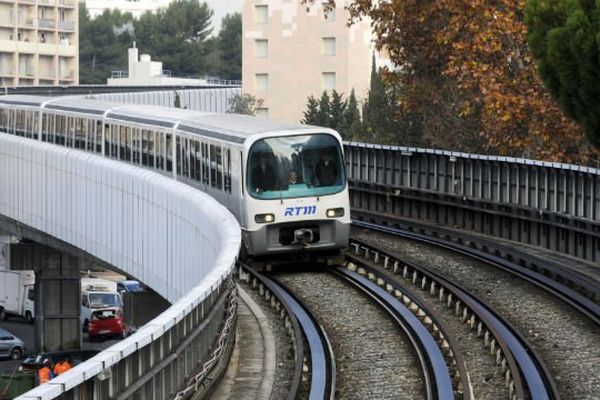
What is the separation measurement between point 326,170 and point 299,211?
885mm

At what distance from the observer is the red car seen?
54.1 meters

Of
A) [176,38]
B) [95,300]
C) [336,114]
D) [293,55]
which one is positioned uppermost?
[176,38]

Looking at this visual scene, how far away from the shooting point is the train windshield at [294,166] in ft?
84.2

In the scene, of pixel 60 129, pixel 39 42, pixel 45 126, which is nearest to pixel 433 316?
pixel 60 129

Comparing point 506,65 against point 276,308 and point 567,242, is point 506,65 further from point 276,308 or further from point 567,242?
point 276,308

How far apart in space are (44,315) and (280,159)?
74.7 feet

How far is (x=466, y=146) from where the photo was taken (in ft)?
167

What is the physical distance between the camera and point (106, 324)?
54406 mm

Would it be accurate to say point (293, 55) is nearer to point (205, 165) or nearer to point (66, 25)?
point (205, 165)

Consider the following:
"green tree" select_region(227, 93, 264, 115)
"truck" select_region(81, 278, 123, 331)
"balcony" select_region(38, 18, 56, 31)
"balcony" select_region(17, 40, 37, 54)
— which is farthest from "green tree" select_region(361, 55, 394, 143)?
"balcony" select_region(38, 18, 56, 31)

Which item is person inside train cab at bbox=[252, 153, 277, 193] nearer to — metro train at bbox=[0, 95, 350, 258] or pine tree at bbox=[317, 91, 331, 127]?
metro train at bbox=[0, 95, 350, 258]

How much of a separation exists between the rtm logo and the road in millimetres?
22559

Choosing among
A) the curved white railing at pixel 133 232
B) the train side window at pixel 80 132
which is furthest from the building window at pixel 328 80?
the curved white railing at pixel 133 232

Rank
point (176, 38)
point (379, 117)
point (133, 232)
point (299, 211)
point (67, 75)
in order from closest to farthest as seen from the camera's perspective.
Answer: point (299, 211)
point (133, 232)
point (379, 117)
point (67, 75)
point (176, 38)
